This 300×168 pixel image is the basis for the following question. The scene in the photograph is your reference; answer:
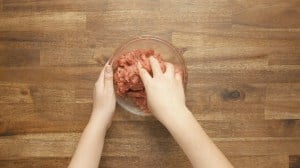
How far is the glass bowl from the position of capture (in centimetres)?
97

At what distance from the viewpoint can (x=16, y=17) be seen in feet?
3.30

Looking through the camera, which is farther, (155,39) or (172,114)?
(155,39)

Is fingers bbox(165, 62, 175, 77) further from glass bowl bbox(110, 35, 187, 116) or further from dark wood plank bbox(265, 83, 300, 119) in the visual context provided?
dark wood plank bbox(265, 83, 300, 119)

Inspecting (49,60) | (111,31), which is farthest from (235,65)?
(49,60)

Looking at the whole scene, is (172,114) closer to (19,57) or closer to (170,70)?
(170,70)

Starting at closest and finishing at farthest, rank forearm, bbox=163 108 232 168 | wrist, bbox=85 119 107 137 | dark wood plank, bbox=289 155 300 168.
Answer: forearm, bbox=163 108 232 168 → wrist, bbox=85 119 107 137 → dark wood plank, bbox=289 155 300 168

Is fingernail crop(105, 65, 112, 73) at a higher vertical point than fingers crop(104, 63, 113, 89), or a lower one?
higher

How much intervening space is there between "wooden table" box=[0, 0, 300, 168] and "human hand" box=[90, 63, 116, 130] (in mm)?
60

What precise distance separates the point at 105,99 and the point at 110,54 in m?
→ 0.12

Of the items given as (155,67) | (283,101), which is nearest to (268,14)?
(283,101)

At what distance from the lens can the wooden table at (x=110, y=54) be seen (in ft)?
3.29

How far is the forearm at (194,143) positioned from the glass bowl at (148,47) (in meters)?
0.13

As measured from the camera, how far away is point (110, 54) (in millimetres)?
1002

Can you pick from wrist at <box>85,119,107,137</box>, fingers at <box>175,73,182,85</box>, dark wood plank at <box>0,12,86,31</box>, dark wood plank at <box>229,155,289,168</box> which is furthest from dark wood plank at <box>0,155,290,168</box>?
dark wood plank at <box>0,12,86,31</box>
